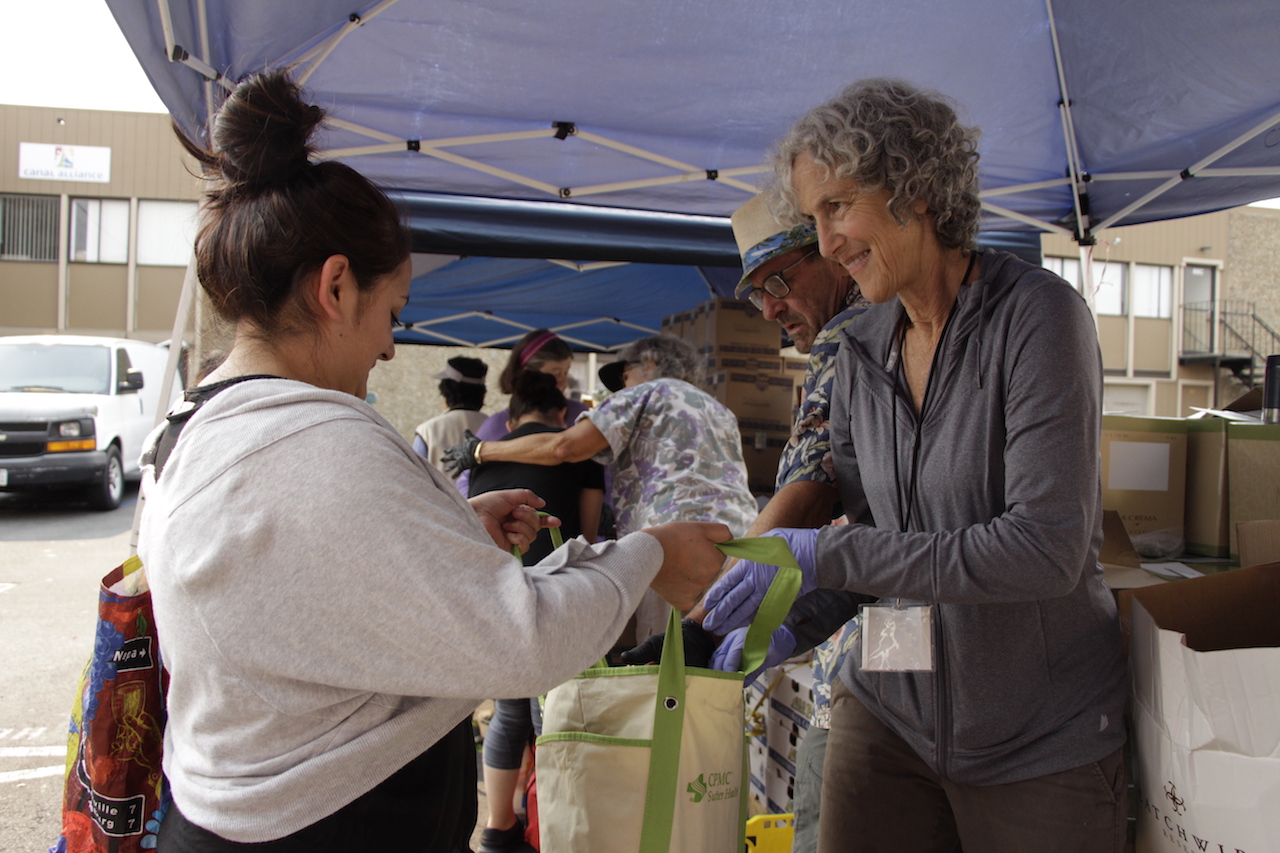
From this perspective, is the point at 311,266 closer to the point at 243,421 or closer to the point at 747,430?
the point at 243,421

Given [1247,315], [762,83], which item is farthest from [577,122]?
[1247,315]

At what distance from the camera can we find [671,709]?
1160 millimetres

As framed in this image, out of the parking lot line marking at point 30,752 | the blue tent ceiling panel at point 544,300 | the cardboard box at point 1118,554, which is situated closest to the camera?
the cardboard box at point 1118,554

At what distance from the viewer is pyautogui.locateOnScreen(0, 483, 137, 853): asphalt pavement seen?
9.91ft

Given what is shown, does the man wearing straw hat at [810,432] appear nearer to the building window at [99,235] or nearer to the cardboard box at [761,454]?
the cardboard box at [761,454]

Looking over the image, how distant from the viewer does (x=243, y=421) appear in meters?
0.84

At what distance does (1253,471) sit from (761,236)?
1.67 metres

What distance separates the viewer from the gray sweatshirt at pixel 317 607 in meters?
0.79

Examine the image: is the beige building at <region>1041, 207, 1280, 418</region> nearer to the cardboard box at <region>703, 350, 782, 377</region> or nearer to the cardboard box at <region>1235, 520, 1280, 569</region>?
the cardboard box at <region>703, 350, 782, 377</region>

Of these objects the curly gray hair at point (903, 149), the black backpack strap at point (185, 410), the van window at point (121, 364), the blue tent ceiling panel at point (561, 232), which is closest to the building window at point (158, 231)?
the van window at point (121, 364)

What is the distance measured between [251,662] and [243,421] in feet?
0.83

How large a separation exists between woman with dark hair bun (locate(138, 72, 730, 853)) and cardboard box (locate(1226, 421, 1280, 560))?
2.15 m

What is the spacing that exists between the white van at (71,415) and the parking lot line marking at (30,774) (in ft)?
21.3

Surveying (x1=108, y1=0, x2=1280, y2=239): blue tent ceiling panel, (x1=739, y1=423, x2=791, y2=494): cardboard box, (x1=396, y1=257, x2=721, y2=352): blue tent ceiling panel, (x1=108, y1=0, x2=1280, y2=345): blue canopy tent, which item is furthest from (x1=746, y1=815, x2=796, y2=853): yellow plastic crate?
(x1=396, y1=257, x2=721, y2=352): blue tent ceiling panel
